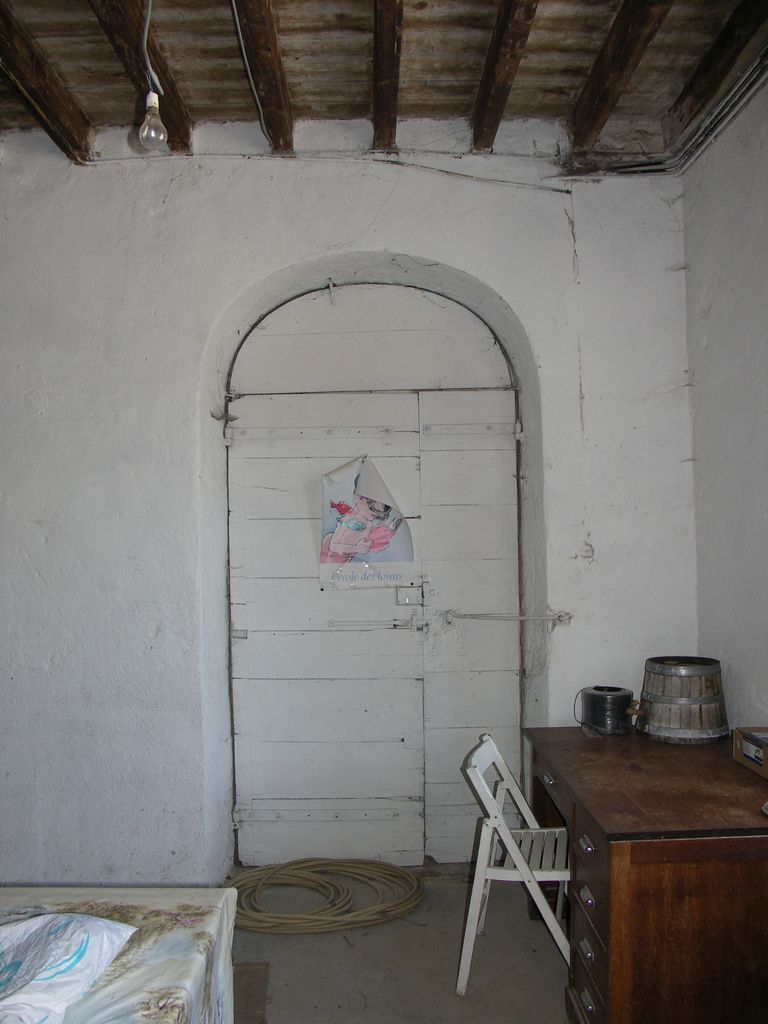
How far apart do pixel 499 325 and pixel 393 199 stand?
2.32 feet

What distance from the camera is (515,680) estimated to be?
3.22 m

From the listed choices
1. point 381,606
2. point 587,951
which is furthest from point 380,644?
point 587,951

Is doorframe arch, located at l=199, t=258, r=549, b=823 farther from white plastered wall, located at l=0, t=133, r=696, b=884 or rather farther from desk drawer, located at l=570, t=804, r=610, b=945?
desk drawer, located at l=570, t=804, r=610, b=945

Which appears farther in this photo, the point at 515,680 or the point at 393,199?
the point at 515,680

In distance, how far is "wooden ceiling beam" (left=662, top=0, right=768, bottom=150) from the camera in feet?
7.53

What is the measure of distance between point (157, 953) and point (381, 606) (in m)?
1.85

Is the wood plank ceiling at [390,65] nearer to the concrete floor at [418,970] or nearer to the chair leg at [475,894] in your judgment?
the chair leg at [475,894]

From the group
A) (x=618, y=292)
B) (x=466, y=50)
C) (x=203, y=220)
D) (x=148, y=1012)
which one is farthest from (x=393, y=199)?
(x=148, y=1012)

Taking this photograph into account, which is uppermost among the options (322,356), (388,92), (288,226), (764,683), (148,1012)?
(388,92)

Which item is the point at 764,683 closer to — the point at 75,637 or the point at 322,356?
the point at 322,356

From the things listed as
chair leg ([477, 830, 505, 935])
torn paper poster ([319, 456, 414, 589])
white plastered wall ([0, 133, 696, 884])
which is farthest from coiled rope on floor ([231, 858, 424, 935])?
torn paper poster ([319, 456, 414, 589])

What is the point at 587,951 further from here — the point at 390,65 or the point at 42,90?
the point at 42,90

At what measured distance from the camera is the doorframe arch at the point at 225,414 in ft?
9.69

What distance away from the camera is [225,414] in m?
3.27
